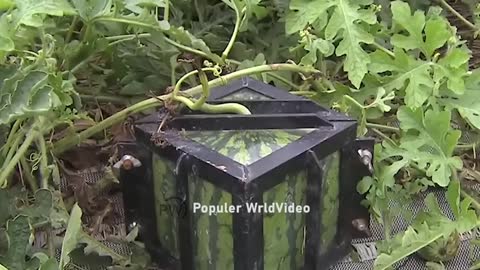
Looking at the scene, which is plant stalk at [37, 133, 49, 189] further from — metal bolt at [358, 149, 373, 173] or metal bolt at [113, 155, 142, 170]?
metal bolt at [358, 149, 373, 173]

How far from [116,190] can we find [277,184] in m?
0.47

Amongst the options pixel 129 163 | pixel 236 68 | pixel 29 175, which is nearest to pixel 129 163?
pixel 129 163

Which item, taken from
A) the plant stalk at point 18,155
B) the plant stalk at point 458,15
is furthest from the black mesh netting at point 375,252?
the plant stalk at point 458,15

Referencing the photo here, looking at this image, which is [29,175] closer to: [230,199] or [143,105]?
[143,105]

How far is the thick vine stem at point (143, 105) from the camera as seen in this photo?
136 cm

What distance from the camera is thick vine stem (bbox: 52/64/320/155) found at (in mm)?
1356

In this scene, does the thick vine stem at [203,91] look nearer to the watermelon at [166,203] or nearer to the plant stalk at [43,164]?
the watermelon at [166,203]

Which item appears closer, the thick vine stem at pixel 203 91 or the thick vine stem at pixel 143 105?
the thick vine stem at pixel 203 91

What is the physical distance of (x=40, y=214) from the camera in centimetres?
125

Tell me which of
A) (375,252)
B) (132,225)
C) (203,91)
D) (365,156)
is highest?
(203,91)

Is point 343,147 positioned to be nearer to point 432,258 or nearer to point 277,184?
point 277,184

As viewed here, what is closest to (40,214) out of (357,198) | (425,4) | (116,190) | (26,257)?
(26,257)

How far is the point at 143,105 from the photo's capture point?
1.38 m

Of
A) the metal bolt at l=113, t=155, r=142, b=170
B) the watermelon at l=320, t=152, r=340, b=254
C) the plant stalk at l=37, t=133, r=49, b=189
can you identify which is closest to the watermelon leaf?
the watermelon at l=320, t=152, r=340, b=254
